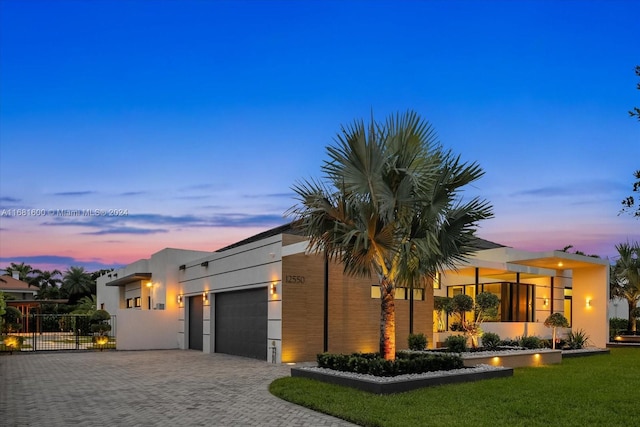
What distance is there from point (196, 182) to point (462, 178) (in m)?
12.9

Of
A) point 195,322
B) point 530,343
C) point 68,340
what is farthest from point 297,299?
point 68,340

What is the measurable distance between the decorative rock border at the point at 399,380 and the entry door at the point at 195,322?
11577 millimetres

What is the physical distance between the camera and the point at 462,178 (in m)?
12.0

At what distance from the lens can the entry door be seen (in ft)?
77.0

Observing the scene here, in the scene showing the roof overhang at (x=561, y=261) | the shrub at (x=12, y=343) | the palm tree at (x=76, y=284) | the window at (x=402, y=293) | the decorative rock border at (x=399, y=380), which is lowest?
the palm tree at (x=76, y=284)

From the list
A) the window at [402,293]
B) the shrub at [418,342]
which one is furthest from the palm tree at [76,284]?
the shrub at [418,342]

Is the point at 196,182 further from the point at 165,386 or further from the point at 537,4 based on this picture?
the point at 537,4

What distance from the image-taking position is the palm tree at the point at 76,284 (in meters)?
61.3

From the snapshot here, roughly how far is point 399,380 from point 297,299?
7220 millimetres

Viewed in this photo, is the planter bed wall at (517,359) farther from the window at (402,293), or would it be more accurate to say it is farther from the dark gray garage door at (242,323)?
the dark gray garage door at (242,323)

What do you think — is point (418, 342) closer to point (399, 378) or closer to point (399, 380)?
point (399, 378)

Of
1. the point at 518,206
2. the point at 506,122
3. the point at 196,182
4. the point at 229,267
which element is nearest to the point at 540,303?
the point at 518,206

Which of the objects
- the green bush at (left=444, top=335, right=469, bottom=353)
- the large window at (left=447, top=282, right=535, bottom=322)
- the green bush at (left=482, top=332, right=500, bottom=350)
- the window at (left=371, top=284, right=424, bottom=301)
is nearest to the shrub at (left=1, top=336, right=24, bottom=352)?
the window at (left=371, top=284, right=424, bottom=301)

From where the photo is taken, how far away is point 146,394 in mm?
10977
